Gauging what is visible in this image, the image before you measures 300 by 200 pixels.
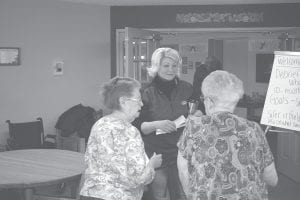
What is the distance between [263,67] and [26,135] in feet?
20.3

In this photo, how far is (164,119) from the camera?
9.30 ft

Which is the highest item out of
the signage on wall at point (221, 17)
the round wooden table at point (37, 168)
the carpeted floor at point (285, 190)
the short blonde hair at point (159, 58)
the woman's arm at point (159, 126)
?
the signage on wall at point (221, 17)

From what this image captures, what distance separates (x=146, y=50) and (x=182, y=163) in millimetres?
4459

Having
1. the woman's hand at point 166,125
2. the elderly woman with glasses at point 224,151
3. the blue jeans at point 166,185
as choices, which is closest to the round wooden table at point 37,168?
the blue jeans at point 166,185

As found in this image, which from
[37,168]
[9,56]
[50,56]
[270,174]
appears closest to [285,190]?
[37,168]

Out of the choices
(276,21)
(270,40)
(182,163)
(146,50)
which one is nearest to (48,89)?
(146,50)

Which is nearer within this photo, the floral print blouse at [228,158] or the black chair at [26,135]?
the floral print blouse at [228,158]

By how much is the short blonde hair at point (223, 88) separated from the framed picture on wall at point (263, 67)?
7.93 m

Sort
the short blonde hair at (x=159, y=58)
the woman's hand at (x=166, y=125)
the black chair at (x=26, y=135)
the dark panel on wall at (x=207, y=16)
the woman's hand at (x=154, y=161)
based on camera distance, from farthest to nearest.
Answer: the dark panel on wall at (x=207, y=16) < the black chair at (x=26, y=135) < the short blonde hair at (x=159, y=58) < the woman's hand at (x=166, y=125) < the woman's hand at (x=154, y=161)

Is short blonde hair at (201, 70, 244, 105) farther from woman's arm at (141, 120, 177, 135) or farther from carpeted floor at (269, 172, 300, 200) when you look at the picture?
carpeted floor at (269, 172, 300, 200)

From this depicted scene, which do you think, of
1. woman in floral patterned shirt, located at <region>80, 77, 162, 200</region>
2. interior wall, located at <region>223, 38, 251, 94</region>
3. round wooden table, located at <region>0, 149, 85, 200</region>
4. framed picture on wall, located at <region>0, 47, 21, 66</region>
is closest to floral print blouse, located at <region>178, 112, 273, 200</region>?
woman in floral patterned shirt, located at <region>80, 77, 162, 200</region>

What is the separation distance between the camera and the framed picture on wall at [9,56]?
5.50 m

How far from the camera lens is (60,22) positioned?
20.2 ft

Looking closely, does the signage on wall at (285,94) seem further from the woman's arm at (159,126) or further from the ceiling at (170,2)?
the ceiling at (170,2)
